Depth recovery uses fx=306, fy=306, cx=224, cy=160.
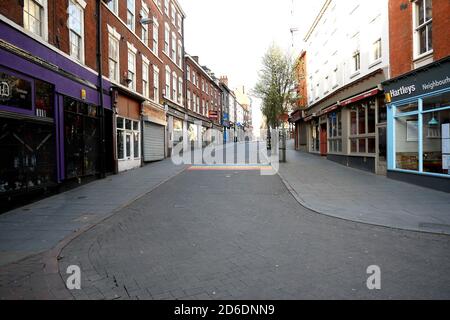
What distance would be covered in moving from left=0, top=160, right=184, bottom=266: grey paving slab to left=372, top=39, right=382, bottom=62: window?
1109cm

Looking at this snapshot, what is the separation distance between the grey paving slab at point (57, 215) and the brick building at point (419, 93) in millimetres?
9234

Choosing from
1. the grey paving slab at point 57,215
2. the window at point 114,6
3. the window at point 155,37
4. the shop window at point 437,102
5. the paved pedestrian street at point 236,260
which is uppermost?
the window at point 155,37

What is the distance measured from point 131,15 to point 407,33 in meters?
13.8

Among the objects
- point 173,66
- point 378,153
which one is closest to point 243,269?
point 378,153

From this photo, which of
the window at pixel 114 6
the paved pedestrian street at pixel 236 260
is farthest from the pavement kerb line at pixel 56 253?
the window at pixel 114 6

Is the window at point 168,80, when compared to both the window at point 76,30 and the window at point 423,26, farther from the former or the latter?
the window at point 423,26

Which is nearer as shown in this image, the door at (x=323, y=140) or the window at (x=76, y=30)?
the window at (x=76, y=30)

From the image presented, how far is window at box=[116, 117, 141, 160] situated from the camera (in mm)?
15055

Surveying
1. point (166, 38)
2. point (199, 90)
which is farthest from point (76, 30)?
point (199, 90)

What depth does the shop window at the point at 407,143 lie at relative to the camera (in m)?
10.8

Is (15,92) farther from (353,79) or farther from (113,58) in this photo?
(353,79)

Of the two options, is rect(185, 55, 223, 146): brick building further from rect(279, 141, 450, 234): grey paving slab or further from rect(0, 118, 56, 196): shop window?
rect(0, 118, 56, 196): shop window

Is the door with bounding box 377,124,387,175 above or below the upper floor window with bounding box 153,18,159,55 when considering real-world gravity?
below

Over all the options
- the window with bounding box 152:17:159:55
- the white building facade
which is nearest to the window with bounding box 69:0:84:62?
the window with bounding box 152:17:159:55
